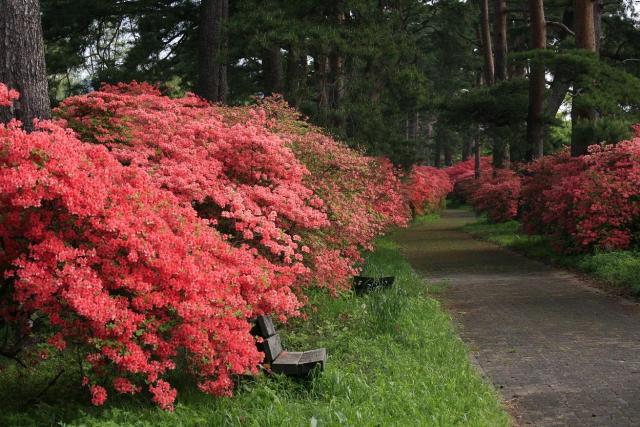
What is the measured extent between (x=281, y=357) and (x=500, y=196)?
1969 cm

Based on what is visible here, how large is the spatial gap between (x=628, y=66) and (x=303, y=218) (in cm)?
1879

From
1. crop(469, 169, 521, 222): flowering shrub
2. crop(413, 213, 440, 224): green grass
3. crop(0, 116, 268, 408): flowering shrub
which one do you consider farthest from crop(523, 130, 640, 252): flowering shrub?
crop(413, 213, 440, 224): green grass

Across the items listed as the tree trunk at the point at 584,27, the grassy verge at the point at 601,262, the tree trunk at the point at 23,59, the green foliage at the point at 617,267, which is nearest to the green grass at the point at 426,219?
the grassy verge at the point at 601,262

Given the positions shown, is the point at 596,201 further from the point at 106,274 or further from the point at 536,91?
the point at 106,274

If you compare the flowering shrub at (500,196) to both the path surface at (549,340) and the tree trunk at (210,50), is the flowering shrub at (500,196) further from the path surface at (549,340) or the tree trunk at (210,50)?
the tree trunk at (210,50)

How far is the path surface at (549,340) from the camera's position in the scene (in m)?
5.62

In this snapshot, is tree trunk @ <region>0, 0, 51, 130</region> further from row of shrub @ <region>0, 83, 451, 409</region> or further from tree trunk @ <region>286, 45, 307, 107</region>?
tree trunk @ <region>286, 45, 307, 107</region>

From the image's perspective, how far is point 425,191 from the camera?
105 feet

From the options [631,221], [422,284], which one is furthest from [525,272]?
[422,284]

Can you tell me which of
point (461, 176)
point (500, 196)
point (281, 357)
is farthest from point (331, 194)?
point (461, 176)

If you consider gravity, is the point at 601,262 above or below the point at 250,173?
below

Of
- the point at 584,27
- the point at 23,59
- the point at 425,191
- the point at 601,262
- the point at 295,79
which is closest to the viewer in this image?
the point at 23,59

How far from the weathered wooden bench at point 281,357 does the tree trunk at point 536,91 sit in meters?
16.8

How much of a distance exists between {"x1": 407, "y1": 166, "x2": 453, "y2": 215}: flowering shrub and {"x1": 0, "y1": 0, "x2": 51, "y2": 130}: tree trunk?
20259 mm
